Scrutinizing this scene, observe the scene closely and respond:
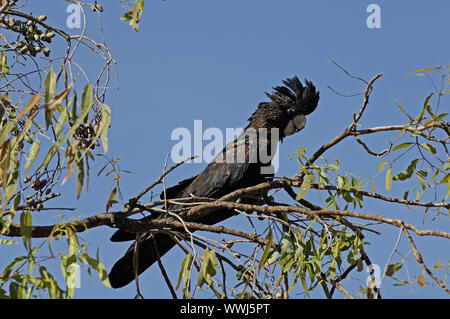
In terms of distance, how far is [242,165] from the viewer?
188 inches

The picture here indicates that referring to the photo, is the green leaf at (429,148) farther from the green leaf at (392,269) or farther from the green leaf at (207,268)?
the green leaf at (207,268)

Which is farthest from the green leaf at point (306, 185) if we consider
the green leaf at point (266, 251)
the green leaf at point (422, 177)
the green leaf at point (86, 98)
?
the green leaf at point (86, 98)

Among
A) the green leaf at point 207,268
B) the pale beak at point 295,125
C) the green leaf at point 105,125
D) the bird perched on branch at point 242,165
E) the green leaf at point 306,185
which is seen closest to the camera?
the green leaf at point 105,125

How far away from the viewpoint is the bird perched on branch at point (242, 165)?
4078 millimetres

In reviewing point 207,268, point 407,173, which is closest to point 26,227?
point 207,268

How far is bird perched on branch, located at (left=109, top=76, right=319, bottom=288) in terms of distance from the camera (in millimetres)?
4078

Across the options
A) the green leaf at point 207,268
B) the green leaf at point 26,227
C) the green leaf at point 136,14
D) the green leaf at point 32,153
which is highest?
the green leaf at point 136,14

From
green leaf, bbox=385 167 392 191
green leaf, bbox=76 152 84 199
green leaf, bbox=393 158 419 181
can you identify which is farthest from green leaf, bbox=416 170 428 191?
green leaf, bbox=76 152 84 199

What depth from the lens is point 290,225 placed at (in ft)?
10.7

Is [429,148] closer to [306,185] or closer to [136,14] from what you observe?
[306,185]

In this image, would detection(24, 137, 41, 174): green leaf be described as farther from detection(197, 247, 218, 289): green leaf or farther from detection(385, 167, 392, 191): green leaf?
detection(385, 167, 392, 191): green leaf

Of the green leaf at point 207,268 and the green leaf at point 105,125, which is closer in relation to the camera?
the green leaf at point 105,125

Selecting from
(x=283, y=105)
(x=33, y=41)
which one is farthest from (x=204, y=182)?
(x=33, y=41)
